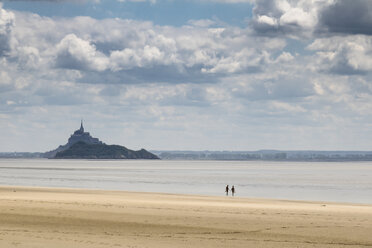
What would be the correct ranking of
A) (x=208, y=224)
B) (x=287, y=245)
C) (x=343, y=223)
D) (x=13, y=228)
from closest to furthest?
(x=287, y=245)
(x=13, y=228)
(x=208, y=224)
(x=343, y=223)

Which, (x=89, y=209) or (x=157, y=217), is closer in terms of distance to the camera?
(x=157, y=217)

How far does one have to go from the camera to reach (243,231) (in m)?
35.2

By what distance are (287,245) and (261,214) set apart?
1682 centimetres

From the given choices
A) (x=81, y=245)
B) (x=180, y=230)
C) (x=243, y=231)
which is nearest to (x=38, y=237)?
(x=81, y=245)

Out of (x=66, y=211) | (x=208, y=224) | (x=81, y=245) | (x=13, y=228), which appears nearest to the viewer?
(x=81, y=245)

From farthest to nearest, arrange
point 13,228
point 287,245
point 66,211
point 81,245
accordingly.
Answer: point 66,211 → point 13,228 → point 287,245 → point 81,245

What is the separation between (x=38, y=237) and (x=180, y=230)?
9438 mm

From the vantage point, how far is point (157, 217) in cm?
4288

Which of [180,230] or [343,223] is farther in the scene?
[343,223]

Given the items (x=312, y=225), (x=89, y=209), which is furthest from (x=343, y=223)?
(x=89, y=209)

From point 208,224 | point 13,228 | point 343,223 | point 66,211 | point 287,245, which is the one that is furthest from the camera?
point 66,211

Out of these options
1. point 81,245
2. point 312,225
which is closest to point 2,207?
point 81,245

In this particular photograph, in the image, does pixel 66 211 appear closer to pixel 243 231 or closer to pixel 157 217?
pixel 157 217

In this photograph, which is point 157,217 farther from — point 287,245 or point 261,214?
point 287,245
